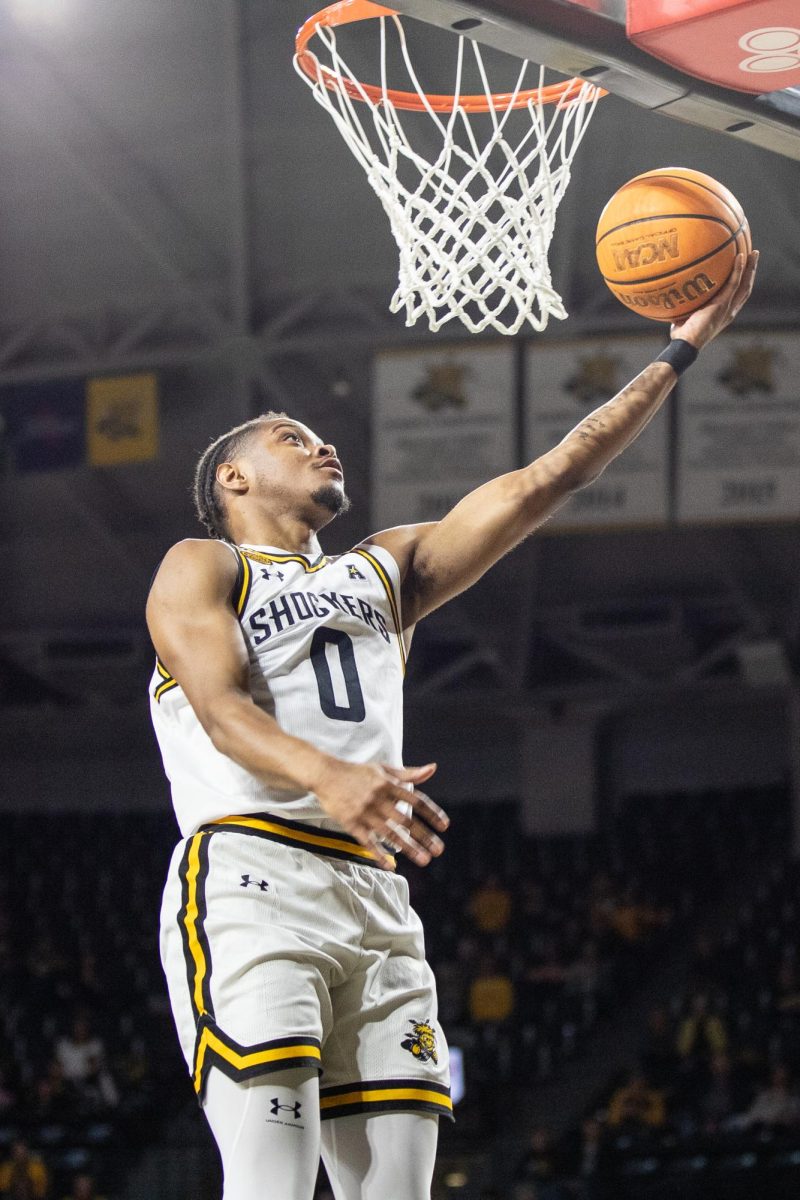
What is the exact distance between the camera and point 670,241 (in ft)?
13.8

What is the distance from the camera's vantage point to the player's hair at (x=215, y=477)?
Answer: 12.4 feet

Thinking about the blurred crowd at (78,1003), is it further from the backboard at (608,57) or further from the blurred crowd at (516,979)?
the backboard at (608,57)

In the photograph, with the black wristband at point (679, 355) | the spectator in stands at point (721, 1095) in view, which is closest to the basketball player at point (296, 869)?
the black wristband at point (679, 355)

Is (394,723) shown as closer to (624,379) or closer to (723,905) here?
(624,379)

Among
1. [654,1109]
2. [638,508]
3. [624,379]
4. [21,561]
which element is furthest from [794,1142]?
[21,561]

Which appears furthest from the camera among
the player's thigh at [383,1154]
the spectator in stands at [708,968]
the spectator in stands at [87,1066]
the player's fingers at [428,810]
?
the spectator in stands at [708,968]

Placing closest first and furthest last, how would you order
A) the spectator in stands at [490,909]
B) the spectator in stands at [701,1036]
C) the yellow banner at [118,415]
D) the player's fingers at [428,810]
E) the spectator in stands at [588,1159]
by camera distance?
the player's fingers at [428,810]
the spectator in stands at [588,1159]
the spectator in stands at [701,1036]
the yellow banner at [118,415]
the spectator in stands at [490,909]

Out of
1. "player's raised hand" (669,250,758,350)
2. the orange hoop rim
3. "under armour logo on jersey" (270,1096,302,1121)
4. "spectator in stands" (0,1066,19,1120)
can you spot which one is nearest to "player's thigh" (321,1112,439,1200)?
"under armour logo on jersey" (270,1096,302,1121)

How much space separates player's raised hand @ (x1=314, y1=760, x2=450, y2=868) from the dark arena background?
7120mm

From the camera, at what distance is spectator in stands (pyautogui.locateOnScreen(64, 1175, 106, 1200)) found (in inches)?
388

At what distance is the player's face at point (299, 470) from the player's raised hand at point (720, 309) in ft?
3.29

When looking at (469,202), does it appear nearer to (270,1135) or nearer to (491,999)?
(270,1135)

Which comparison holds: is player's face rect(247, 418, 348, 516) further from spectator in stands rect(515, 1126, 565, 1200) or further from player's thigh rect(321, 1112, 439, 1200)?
spectator in stands rect(515, 1126, 565, 1200)

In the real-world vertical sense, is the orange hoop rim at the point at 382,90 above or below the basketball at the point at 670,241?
above
